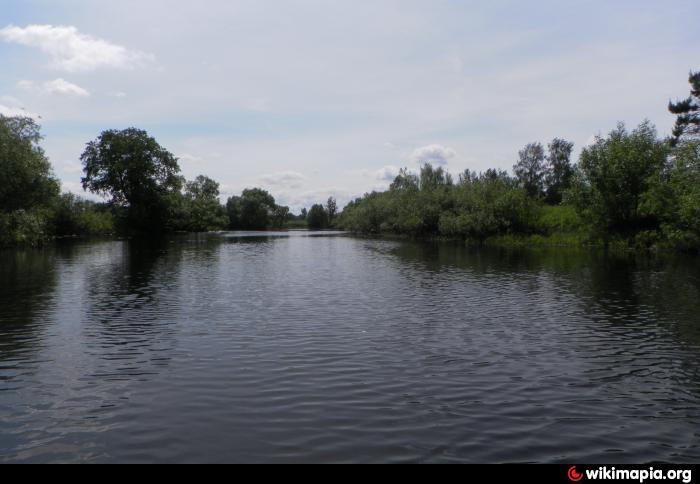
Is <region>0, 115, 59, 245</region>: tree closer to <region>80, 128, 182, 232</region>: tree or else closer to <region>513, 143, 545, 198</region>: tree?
<region>80, 128, 182, 232</region>: tree

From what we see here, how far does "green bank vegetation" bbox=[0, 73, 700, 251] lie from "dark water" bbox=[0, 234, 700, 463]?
32.8 meters

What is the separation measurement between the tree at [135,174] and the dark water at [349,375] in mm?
82247

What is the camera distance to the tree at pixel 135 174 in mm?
106875

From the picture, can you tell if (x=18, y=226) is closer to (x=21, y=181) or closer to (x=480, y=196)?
(x=21, y=181)

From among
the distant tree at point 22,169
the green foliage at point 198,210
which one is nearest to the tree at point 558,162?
the green foliage at point 198,210

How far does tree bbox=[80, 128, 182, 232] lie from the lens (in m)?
107

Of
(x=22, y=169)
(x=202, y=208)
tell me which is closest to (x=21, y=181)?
(x=22, y=169)

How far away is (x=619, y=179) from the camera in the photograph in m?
66.1

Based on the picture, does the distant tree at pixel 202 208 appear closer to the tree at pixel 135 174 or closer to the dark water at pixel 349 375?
the tree at pixel 135 174

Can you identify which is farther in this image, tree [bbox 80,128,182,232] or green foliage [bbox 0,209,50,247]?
tree [bbox 80,128,182,232]
